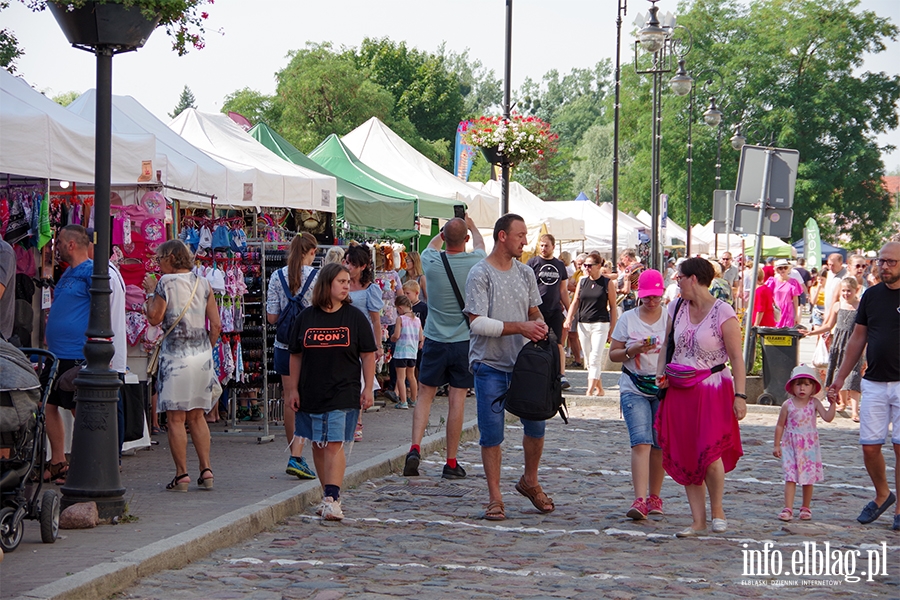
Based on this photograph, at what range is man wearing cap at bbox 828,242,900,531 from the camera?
7.97 metres

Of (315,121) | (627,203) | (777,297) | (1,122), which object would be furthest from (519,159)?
(627,203)

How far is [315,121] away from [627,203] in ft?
68.8

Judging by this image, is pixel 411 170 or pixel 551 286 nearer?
pixel 551 286

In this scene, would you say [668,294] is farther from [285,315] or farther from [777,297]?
[285,315]

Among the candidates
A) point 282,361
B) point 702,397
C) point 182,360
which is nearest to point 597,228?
point 282,361

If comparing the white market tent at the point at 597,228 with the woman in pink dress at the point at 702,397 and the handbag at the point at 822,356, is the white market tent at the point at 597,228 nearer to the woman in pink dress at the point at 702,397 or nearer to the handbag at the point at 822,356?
the handbag at the point at 822,356

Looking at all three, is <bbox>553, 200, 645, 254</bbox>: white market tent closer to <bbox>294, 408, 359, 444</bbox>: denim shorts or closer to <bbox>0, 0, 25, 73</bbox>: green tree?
<bbox>0, 0, 25, 73</bbox>: green tree

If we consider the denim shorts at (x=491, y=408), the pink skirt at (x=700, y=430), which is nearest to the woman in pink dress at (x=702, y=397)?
the pink skirt at (x=700, y=430)

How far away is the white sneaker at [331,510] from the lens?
7898 millimetres

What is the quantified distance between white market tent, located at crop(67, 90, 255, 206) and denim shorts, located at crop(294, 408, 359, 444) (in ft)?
14.7

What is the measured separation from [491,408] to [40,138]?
13.2 ft

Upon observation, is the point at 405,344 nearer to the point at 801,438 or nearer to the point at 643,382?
the point at 643,382

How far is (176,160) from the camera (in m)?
12.6

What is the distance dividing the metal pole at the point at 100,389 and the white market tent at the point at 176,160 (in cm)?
418
